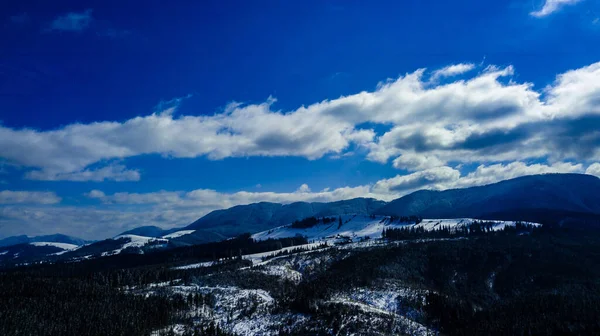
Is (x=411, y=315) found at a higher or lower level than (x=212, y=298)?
lower

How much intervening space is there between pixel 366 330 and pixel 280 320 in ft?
122

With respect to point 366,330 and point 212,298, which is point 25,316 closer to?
point 212,298

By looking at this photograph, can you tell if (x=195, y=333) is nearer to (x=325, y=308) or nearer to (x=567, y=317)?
(x=325, y=308)

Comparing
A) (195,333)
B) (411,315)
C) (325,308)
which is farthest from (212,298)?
(411,315)

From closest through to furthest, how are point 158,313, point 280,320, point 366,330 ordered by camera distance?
point 366,330 < point 280,320 < point 158,313

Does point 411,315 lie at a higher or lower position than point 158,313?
lower

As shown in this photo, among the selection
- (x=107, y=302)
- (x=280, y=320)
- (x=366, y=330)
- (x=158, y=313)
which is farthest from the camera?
(x=107, y=302)

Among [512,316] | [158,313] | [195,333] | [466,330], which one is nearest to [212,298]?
[158,313]

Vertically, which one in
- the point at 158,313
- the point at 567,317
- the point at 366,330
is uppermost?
the point at 158,313

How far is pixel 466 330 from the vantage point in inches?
6565

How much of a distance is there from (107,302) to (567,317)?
8354 inches

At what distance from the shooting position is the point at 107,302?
192 metres

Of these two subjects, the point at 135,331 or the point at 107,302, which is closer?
the point at 135,331

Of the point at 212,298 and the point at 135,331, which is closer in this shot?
the point at 135,331
